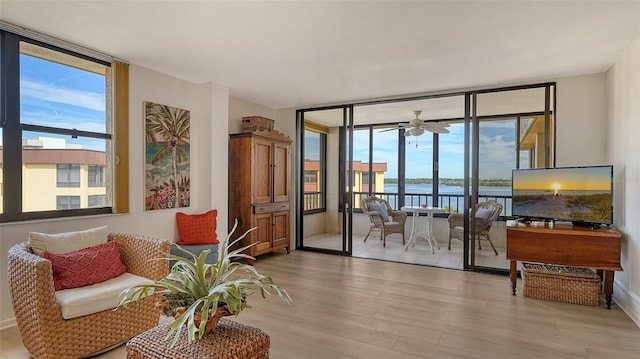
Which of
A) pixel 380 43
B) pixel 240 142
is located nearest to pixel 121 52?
pixel 240 142

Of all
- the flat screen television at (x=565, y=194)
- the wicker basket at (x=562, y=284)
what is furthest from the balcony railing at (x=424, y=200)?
the wicker basket at (x=562, y=284)

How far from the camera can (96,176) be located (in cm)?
342

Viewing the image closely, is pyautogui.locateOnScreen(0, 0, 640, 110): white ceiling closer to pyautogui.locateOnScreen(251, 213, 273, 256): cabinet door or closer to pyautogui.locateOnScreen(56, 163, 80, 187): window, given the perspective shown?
pyautogui.locateOnScreen(56, 163, 80, 187): window

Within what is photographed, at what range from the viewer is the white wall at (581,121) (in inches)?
150

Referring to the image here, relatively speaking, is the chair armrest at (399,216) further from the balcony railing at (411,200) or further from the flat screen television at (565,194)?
the flat screen television at (565,194)

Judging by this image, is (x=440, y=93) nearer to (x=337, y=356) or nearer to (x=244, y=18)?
(x=244, y=18)

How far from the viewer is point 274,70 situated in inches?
152

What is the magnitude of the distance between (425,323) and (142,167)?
3329mm

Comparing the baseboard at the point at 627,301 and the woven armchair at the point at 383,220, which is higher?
the woven armchair at the point at 383,220

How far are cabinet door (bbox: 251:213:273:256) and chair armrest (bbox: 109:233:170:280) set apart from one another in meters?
2.12

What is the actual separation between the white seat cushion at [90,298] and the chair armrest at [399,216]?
4822 mm

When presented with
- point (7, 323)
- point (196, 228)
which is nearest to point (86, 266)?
point (7, 323)

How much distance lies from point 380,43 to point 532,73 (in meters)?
2.07

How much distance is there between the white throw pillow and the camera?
2475mm
